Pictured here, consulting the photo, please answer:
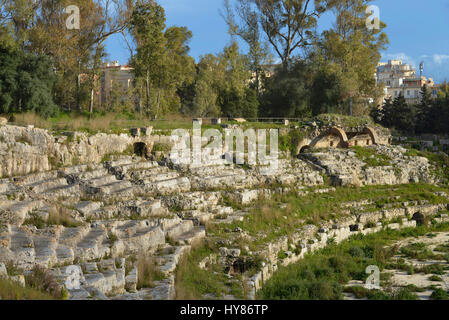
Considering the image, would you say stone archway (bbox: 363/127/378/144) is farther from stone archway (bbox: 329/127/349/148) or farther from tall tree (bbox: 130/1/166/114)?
tall tree (bbox: 130/1/166/114)

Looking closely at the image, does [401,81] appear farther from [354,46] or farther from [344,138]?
[344,138]

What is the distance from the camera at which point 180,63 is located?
1262 inches

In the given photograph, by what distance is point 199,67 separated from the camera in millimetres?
46875

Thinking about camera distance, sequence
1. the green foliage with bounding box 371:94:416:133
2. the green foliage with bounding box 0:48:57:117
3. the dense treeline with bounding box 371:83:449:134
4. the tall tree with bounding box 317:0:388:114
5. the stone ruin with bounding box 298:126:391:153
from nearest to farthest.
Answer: the green foliage with bounding box 0:48:57:117 → the stone ruin with bounding box 298:126:391:153 → the tall tree with bounding box 317:0:388:114 → the dense treeline with bounding box 371:83:449:134 → the green foliage with bounding box 371:94:416:133

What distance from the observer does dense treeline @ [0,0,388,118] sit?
2223 cm

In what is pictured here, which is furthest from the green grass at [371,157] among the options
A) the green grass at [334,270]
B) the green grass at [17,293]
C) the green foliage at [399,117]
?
the green grass at [17,293]

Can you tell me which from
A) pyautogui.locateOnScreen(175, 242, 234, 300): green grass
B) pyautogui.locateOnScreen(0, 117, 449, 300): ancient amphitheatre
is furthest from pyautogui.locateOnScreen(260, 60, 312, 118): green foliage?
pyautogui.locateOnScreen(175, 242, 234, 300): green grass

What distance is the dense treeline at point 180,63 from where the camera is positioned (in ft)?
72.9

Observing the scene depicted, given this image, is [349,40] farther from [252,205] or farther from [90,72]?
[252,205]

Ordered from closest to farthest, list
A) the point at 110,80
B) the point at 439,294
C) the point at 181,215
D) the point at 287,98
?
the point at 439,294 < the point at 181,215 < the point at 287,98 < the point at 110,80

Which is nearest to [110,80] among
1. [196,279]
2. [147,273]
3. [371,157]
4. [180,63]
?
[180,63]
